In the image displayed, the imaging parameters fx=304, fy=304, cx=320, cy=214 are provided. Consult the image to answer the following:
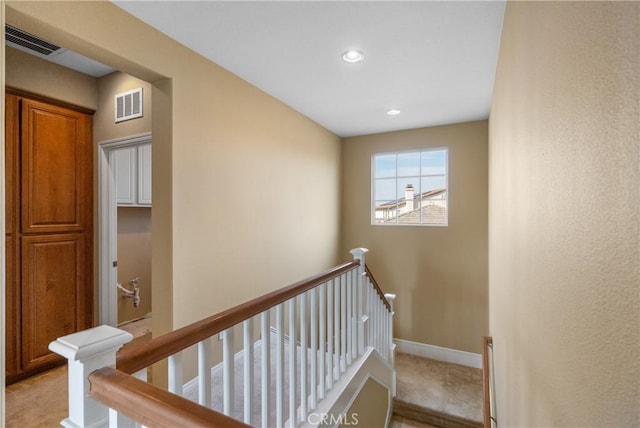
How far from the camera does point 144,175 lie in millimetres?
3688

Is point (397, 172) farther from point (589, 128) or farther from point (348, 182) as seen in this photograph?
point (589, 128)

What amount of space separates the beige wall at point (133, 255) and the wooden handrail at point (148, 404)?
3.54 metres

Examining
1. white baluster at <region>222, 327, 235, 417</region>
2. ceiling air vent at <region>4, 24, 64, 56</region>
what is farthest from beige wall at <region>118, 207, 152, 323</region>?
white baluster at <region>222, 327, 235, 417</region>

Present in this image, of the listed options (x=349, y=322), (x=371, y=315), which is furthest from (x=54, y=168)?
(x=371, y=315)

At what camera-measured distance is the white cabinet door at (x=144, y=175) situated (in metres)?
3.64

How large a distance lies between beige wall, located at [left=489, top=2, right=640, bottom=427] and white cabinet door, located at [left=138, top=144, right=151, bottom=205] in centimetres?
382

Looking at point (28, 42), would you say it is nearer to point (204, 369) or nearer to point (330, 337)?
point (204, 369)

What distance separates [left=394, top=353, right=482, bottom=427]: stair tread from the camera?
3.07 metres

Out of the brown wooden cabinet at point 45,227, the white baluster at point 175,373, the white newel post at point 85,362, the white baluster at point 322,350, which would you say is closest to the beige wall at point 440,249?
the white baluster at point 322,350

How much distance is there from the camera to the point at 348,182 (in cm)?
466

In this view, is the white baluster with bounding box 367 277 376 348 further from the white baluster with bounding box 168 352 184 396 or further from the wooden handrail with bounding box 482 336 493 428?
the white baluster with bounding box 168 352 184 396

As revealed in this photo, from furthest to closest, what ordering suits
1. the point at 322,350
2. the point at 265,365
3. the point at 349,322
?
the point at 349,322 < the point at 322,350 < the point at 265,365

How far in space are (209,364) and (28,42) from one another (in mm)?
2828

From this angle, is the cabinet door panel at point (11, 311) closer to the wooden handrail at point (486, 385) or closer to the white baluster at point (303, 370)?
the white baluster at point (303, 370)
